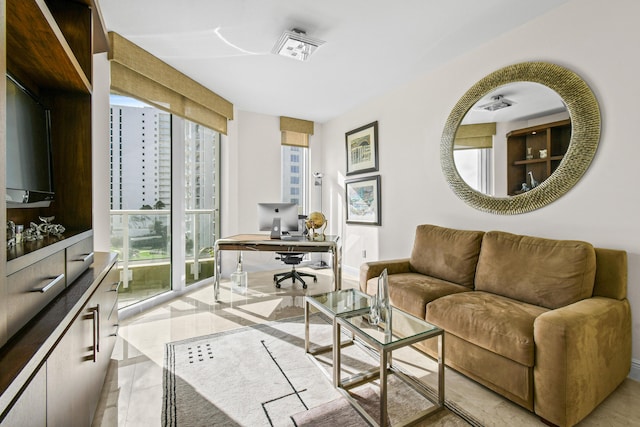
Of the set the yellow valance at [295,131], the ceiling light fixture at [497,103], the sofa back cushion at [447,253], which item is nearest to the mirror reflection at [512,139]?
the ceiling light fixture at [497,103]

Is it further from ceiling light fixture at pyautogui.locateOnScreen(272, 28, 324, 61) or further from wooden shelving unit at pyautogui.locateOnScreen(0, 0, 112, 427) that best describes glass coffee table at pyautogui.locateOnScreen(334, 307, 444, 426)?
ceiling light fixture at pyautogui.locateOnScreen(272, 28, 324, 61)

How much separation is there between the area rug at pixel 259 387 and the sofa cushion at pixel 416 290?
19.3 inches

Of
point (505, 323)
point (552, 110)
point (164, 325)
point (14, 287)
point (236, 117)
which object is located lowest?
point (164, 325)

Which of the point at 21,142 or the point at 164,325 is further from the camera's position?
the point at 164,325

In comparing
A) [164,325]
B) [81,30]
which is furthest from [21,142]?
[164,325]

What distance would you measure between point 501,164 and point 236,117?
138 inches

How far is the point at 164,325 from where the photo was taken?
2643 millimetres

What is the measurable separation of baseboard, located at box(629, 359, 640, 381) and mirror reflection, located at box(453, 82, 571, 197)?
1.29m

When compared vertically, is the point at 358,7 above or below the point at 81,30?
above

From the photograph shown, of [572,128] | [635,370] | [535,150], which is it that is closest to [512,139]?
[535,150]

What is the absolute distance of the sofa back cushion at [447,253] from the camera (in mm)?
2500

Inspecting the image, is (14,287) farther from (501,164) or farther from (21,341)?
(501,164)

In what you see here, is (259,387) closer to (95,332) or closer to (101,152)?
(95,332)

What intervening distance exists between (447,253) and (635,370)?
132 centimetres
